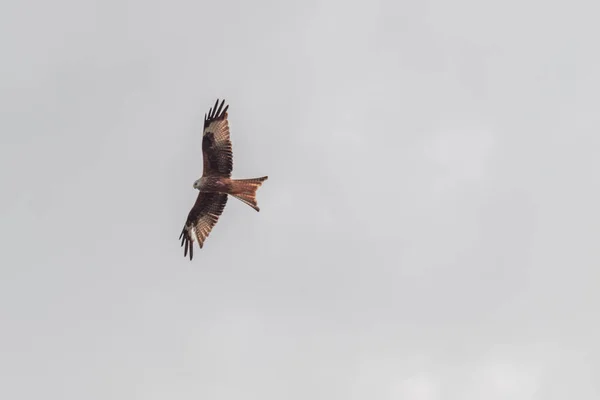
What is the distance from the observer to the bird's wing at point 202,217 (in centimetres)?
3921

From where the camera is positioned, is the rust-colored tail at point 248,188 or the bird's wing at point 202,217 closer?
the rust-colored tail at point 248,188

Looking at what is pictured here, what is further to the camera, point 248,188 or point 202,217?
point 202,217

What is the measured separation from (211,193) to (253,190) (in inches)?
103

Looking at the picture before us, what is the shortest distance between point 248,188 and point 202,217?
3411 millimetres

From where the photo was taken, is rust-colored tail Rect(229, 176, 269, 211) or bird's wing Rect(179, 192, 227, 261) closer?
rust-colored tail Rect(229, 176, 269, 211)

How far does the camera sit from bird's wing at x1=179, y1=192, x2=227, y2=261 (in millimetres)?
39213

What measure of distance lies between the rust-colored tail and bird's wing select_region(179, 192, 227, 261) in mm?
2056

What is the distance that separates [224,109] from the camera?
3831 cm

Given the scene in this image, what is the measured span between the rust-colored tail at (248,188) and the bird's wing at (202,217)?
2.06 metres

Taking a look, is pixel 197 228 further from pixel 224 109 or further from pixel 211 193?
pixel 224 109

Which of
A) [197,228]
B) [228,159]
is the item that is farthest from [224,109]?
[197,228]

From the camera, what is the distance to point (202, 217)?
1561 inches

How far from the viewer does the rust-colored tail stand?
36844 mm

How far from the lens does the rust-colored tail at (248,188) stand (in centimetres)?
3684
